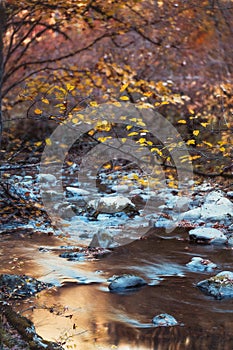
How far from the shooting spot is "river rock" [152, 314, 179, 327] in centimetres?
537

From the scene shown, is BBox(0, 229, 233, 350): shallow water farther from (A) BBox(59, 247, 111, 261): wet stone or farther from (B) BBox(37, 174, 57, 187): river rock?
(B) BBox(37, 174, 57, 187): river rock

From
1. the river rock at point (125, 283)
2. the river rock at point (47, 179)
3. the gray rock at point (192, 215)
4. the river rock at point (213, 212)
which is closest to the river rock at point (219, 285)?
the river rock at point (125, 283)

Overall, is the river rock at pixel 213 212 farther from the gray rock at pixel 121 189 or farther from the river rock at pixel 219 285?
the river rock at pixel 219 285

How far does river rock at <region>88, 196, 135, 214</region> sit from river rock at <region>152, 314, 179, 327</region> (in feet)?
A: 16.1

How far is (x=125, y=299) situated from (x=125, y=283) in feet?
1.22

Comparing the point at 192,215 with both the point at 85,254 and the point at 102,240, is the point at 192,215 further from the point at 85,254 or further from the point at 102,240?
the point at 85,254

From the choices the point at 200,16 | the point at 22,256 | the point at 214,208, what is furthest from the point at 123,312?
the point at 200,16

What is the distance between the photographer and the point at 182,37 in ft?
50.3

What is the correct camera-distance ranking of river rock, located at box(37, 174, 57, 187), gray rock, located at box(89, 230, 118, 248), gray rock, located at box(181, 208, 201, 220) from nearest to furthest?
gray rock, located at box(89, 230, 118, 248)
gray rock, located at box(181, 208, 201, 220)
river rock, located at box(37, 174, 57, 187)

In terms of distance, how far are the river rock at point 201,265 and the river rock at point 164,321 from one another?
1755mm

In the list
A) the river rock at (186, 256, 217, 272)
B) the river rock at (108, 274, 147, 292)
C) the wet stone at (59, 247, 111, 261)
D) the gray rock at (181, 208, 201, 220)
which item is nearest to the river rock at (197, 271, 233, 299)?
the river rock at (186, 256, 217, 272)

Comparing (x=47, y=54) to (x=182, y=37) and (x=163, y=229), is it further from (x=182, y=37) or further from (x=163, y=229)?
(x=163, y=229)

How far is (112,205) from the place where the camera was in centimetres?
1039

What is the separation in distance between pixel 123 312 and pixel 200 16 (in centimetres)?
1095
